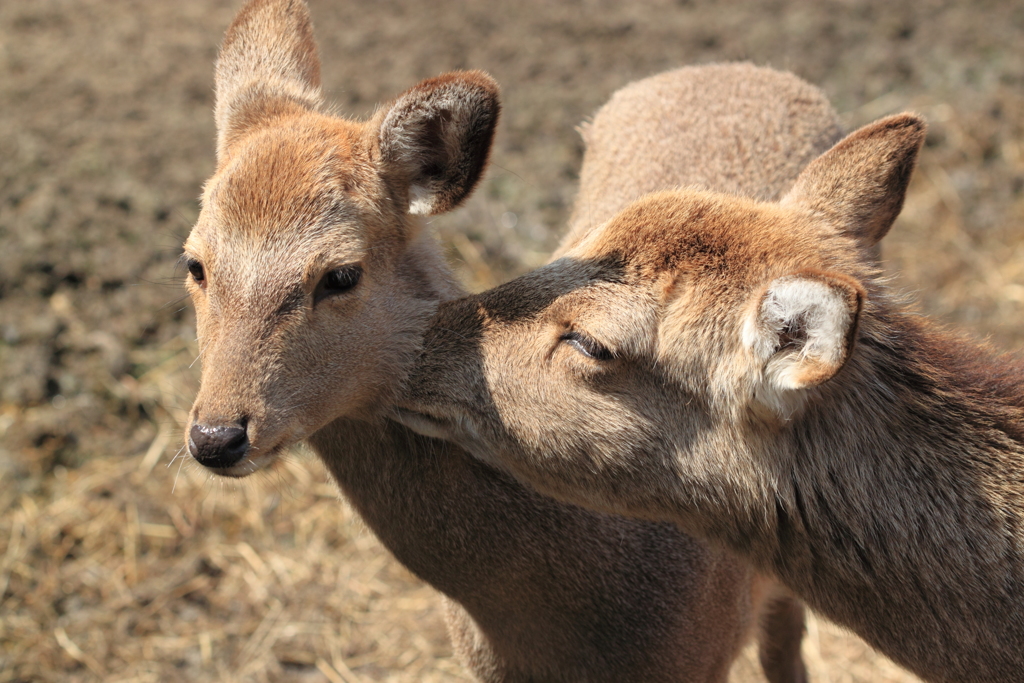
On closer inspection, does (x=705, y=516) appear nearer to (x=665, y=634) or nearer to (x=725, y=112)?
(x=665, y=634)

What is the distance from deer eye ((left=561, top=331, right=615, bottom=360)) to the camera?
3.38 metres

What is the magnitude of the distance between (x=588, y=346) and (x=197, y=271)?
1638mm

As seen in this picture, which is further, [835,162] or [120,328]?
[120,328]

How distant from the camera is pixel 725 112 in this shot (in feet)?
18.5

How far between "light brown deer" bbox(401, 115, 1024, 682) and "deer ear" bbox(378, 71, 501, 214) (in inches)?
22.5

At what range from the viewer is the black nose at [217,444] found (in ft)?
10.5

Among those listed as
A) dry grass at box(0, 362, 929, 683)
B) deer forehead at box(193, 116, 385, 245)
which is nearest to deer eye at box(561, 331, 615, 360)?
deer forehead at box(193, 116, 385, 245)

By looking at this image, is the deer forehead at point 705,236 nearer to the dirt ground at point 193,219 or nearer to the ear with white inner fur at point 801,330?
the ear with white inner fur at point 801,330

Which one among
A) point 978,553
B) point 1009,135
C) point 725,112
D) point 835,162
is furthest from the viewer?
point 1009,135

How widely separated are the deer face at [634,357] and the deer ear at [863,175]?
15 cm

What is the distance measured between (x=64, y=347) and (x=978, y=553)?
6.74 meters

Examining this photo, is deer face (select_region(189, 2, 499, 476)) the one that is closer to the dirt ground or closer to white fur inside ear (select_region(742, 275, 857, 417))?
the dirt ground

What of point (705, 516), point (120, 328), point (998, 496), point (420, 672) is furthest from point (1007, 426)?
point (120, 328)

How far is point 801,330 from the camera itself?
2938 mm
